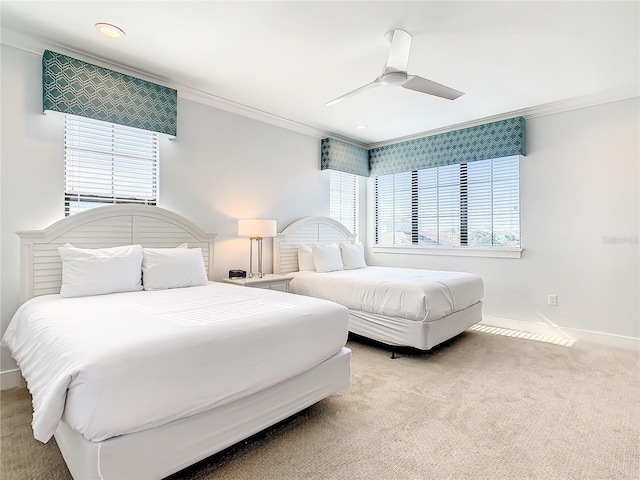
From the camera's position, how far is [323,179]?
5297mm

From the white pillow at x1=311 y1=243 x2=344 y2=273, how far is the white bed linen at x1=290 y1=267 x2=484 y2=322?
13cm

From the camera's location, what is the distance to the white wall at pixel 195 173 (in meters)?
2.70

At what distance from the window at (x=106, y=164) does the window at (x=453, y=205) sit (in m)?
3.58

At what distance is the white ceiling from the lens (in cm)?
237

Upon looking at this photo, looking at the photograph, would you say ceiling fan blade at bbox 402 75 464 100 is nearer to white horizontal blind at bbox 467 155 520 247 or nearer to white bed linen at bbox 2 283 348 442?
white bed linen at bbox 2 283 348 442

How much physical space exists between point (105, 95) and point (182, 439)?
2.84m

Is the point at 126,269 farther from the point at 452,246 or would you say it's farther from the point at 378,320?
the point at 452,246

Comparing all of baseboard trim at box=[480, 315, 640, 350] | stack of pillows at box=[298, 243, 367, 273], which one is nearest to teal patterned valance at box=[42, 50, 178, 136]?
stack of pillows at box=[298, 243, 367, 273]

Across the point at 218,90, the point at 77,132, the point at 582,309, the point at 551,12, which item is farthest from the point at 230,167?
the point at 582,309

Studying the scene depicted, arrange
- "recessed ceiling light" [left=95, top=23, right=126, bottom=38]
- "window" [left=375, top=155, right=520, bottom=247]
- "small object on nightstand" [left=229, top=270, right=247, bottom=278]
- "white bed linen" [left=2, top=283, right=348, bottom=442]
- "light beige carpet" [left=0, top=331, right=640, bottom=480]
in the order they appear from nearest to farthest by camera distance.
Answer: "white bed linen" [left=2, top=283, right=348, bottom=442], "light beige carpet" [left=0, top=331, right=640, bottom=480], "recessed ceiling light" [left=95, top=23, right=126, bottom=38], "small object on nightstand" [left=229, top=270, right=247, bottom=278], "window" [left=375, top=155, right=520, bottom=247]

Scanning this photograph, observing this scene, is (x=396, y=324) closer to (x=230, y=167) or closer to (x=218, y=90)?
(x=230, y=167)

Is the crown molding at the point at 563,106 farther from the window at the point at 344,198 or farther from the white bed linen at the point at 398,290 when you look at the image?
the white bed linen at the point at 398,290

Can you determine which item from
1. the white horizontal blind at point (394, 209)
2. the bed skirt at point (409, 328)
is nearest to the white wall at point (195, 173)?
the white horizontal blind at point (394, 209)

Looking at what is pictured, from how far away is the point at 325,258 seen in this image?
444 cm
